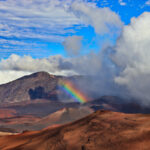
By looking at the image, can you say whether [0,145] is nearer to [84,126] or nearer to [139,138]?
[84,126]

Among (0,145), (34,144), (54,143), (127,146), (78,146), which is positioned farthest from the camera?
(0,145)

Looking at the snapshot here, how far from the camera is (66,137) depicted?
36.7 metres

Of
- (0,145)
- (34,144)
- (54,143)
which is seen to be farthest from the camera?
(0,145)

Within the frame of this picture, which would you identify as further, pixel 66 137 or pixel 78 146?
pixel 66 137

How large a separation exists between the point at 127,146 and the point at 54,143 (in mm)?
12242

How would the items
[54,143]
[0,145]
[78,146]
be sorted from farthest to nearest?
[0,145] → [54,143] → [78,146]

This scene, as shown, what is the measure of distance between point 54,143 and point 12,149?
875cm

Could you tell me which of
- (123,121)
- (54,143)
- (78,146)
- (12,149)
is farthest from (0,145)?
(123,121)

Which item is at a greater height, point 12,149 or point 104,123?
point 104,123

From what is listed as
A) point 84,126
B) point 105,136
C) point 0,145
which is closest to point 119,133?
point 105,136

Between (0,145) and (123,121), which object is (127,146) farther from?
(0,145)

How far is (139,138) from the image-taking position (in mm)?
29625

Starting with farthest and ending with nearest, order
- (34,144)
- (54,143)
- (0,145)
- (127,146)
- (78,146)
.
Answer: (0,145) < (34,144) < (54,143) < (78,146) < (127,146)

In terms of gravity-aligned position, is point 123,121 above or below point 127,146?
above
